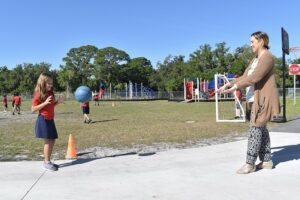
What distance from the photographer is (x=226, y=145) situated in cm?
946

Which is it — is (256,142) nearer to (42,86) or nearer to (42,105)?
(42,105)

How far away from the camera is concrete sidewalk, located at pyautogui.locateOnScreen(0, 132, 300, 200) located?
5.50 metres

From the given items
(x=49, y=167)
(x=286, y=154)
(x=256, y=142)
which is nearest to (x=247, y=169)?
(x=256, y=142)

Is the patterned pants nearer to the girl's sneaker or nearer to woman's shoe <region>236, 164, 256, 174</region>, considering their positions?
woman's shoe <region>236, 164, 256, 174</region>

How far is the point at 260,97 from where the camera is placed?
6402 mm

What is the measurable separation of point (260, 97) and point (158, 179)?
200cm

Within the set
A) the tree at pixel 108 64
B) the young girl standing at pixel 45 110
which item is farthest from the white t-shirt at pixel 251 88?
the tree at pixel 108 64

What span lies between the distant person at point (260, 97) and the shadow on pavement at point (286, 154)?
785 millimetres

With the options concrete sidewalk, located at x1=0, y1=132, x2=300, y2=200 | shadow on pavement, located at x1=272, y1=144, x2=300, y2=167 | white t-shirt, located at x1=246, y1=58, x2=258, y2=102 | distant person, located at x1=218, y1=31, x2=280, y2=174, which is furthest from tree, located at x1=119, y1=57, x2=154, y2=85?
distant person, located at x1=218, y1=31, x2=280, y2=174

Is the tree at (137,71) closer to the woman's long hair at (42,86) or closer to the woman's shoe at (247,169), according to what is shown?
the woman's long hair at (42,86)

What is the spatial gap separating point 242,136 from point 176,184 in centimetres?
596

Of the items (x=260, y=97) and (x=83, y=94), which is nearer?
(x=260, y=97)

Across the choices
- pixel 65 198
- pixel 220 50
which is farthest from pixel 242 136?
pixel 220 50

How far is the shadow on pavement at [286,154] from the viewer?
24.5 feet
